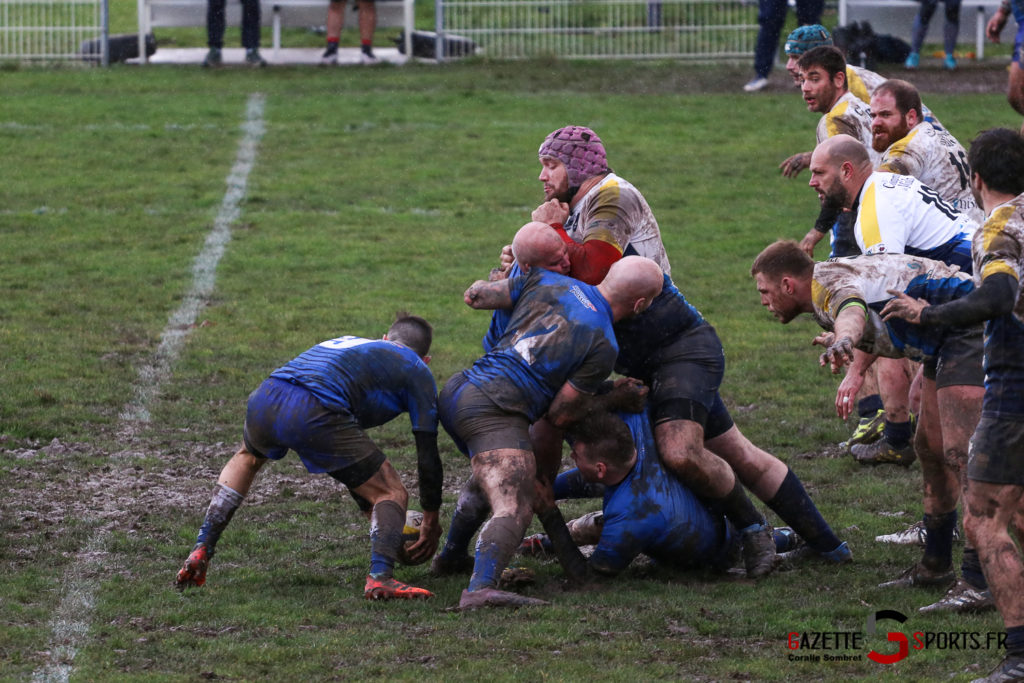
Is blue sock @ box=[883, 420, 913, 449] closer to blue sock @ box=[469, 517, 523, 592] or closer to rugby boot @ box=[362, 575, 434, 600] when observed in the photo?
blue sock @ box=[469, 517, 523, 592]

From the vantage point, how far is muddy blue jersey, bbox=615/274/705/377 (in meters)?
6.88

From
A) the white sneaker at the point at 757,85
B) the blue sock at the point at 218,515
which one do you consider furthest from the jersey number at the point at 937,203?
the white sneaker at the point at 757,85

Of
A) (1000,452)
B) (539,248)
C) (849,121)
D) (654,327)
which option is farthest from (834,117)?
(1000,452)

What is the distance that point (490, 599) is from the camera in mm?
5988

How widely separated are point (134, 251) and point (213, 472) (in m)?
5.89

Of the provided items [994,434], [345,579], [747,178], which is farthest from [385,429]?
[747,178]

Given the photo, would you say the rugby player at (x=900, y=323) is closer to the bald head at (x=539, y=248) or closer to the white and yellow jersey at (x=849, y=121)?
the bald head at (x=539, y=248)

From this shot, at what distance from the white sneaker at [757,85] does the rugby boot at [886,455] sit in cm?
1207

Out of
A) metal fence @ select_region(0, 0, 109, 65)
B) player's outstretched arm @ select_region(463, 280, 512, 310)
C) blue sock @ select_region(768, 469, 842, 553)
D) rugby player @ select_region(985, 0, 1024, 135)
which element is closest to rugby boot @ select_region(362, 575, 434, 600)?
player's outstretched arm @ select_region(463, 280, 512, 310)

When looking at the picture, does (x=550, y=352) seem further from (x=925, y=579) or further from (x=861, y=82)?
(x=861, y=82)

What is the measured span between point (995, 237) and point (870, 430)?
3.61 m

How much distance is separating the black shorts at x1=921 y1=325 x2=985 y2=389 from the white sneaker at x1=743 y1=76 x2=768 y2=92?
14.2 m

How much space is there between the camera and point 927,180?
809cm

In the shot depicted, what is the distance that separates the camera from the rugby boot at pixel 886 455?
331 inches
